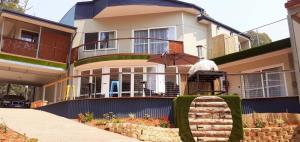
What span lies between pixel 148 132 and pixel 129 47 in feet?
37.0

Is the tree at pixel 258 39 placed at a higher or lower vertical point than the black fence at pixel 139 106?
higher

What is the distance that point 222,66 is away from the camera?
1941cm

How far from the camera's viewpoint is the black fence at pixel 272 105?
44.9ft

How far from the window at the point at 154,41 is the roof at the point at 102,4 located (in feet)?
6.24

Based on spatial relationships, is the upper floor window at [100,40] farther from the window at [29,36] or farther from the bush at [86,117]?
the bush at [86,117]

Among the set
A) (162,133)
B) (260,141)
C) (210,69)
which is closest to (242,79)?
(210,69)

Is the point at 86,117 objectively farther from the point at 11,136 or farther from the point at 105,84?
the point at 105,84

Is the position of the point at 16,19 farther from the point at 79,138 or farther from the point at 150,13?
the point at 79,138

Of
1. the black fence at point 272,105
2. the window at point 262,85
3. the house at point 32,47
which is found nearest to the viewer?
the black fence at point 272,105

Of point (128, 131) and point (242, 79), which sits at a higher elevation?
point (242, 79)

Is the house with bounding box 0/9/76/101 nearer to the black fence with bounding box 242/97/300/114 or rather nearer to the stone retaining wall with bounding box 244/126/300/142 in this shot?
the black fence with bounding box 242/97/300/114

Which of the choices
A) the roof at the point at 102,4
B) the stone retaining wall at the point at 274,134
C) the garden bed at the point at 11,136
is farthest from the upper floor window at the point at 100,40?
the stone retaining wall at the point at 274,134

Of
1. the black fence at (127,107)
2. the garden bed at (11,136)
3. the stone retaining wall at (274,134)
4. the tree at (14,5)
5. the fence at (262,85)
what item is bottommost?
the stone retaining wall at (274,134)

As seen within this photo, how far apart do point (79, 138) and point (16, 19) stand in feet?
46.0
